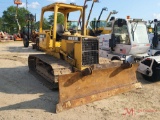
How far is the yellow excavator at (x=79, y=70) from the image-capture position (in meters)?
5.20

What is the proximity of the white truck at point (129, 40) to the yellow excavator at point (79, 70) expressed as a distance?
178 cm

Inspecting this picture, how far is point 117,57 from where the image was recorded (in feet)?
27.6

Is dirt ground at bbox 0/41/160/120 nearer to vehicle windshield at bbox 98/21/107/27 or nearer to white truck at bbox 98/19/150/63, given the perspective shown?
white truck at bbox 98/19/150/63

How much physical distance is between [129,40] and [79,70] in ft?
9.26

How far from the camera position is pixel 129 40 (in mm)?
8148

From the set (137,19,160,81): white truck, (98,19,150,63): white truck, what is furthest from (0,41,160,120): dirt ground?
(98,19,150,63): white truck

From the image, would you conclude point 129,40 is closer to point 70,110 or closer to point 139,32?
point 139,32

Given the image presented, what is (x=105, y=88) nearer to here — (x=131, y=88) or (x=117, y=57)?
(x=131, y=88)

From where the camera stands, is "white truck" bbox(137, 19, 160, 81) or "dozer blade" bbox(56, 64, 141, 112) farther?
"white truck" bbox(137, 19, 160, 81)

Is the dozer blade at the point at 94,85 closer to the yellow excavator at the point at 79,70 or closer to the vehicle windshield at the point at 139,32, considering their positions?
the yellow excavator at the point at 79,70

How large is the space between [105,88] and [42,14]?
3.70m

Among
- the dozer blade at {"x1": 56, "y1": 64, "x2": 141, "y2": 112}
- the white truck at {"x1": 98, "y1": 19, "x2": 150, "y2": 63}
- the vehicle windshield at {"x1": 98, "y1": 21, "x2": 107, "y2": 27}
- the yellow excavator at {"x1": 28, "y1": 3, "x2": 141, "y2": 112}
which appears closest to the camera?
the dozer blade at {"x1": 56, "y1": 64, "x2": 141, "y2": 112}

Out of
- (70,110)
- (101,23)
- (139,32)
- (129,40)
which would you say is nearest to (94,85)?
(70,110)

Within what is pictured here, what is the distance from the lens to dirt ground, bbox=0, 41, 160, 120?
4.69m
